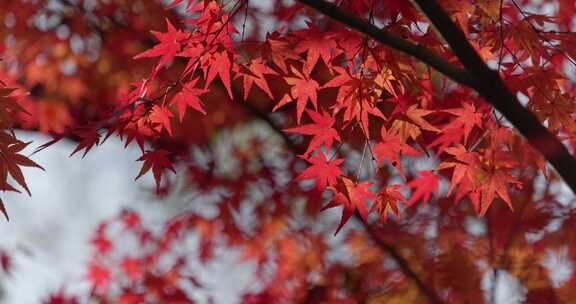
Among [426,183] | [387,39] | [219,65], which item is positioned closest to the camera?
[387,39]

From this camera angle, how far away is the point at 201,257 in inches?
228

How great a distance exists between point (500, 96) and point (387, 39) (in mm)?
389

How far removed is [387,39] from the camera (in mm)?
1864

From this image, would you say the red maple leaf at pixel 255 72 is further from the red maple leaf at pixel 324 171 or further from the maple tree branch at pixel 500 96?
the maple tree branch at pixel 500 96

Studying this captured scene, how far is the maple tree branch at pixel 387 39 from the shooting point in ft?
6.06

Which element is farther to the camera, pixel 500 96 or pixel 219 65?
pixel 219 65

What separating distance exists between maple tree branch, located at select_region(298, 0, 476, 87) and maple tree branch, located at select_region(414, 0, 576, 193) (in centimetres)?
4

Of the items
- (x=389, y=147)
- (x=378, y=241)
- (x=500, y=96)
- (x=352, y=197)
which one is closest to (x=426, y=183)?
(x=389, y=147)

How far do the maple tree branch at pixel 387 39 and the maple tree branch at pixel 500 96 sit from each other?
0.04 m

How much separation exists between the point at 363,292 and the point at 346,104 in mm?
2217

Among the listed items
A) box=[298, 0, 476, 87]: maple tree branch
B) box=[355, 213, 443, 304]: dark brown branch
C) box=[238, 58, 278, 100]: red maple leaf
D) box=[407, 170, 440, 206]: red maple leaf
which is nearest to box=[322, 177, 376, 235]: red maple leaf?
box=[238, 58, 278, 100]: red maple leaf

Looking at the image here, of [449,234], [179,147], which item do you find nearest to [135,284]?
[179,147]

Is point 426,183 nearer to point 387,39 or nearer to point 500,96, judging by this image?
point 500,96

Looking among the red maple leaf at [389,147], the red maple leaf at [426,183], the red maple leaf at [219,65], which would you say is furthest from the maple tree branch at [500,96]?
the red maple leaf at [426,183]
